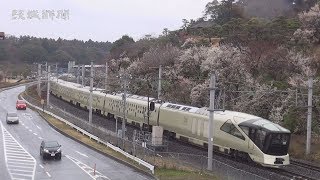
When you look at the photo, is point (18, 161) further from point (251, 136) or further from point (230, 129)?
point (251, 136)

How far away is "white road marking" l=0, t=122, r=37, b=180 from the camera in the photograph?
29.5 meters

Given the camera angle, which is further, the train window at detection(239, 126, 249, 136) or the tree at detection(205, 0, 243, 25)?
the tree at detection(205, 0, 243, 25)

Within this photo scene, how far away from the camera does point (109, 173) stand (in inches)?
1189

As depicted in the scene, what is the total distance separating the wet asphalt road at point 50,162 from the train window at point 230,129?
755 centimetres

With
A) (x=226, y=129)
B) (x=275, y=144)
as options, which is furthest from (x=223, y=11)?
(x=275, y=144)

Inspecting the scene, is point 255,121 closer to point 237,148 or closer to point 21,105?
point 237,148

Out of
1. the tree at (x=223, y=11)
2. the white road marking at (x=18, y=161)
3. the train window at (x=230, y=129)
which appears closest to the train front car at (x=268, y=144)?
the train window at (x=230, y=129)

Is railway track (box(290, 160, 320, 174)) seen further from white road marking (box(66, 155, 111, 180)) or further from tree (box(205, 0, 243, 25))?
tree (box(205, 0, 243, 25))

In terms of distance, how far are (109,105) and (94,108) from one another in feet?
32.3

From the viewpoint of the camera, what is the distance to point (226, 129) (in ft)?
113

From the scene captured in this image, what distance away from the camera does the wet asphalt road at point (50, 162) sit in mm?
29547

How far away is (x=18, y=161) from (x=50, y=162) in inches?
89.3

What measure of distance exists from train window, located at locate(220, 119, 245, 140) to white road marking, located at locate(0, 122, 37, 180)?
532 inches

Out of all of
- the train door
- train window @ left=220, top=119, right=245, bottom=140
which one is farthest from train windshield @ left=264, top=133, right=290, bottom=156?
train window @ left=220, top=119, right=245, bottom=140
